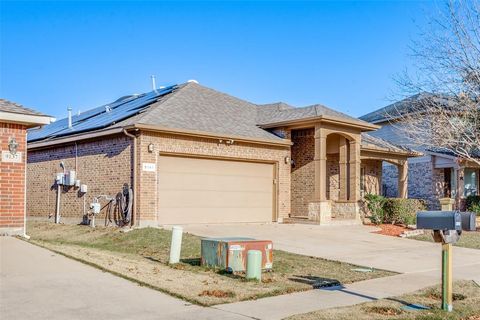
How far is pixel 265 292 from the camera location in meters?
8.14

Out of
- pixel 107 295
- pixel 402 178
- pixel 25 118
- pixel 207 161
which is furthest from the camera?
pixel 402 178

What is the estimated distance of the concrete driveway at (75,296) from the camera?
6531 mm

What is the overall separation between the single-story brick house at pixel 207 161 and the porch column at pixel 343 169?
0.05m

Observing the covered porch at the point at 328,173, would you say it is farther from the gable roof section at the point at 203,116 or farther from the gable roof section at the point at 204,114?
the gable roof section at the point at 204,114

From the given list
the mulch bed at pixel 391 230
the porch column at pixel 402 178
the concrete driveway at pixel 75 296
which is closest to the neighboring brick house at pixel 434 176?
the porch column at pixel 402 178

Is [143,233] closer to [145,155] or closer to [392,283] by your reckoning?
[145,155]

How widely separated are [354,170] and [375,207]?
172 centimetres

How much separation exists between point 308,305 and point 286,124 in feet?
44.2

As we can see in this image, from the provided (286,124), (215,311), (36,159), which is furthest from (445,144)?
(36,159)

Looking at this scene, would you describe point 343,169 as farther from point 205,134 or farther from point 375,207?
point 205,134

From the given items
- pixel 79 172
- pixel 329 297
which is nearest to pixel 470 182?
pixel 79 172

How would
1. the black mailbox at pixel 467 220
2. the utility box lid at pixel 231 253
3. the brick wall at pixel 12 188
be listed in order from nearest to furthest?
the black mailbox at pixel 467 220
the utility box lid at pixel 231 253
the brick wall at pixel 12 188

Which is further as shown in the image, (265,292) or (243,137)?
(243,137)

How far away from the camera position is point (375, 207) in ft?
69.2
